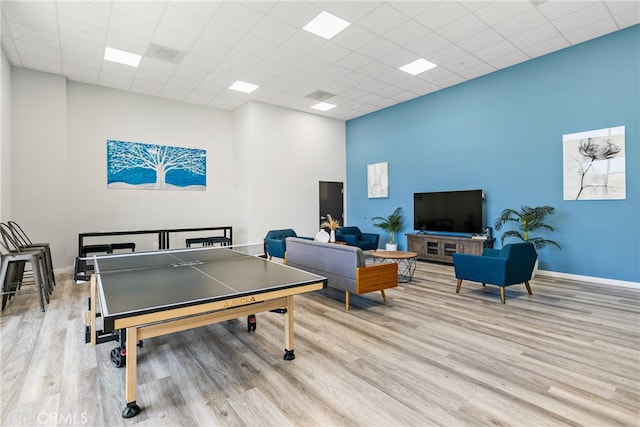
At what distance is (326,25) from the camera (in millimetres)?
4648

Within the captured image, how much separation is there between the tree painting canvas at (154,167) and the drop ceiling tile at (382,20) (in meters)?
5.27

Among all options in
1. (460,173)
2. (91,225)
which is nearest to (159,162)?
(91,225)

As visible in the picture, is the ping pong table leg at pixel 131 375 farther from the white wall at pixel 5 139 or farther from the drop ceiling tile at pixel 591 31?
the drop ceiling tile at pixel 591 31

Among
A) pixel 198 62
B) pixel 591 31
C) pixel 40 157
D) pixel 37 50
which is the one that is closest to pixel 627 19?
pixel 591 31

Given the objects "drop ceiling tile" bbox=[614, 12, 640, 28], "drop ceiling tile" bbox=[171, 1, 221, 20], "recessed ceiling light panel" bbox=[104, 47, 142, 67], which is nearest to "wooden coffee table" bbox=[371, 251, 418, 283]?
"drop ceiling tile" bbox=[171, 1, 221, 20]

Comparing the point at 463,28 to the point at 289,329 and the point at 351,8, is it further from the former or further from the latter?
the point at 289,329

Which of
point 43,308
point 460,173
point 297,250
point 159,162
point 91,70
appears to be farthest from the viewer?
point 159,162

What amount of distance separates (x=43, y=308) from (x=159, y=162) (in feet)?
14.2

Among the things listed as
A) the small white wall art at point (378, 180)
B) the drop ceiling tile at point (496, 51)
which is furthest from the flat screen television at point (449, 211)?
the drop ceiling tile at point (496, 51)

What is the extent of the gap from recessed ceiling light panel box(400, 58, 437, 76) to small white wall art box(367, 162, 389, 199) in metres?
2.70

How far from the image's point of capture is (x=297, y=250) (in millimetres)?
4785

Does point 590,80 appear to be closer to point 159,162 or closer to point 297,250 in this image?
point 297,250

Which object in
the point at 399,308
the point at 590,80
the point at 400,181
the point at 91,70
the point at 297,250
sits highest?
the point at 91,70

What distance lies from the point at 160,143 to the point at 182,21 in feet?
12.1
